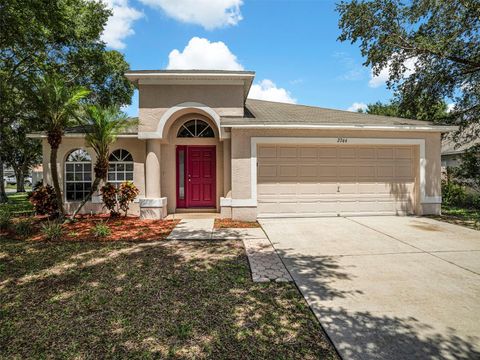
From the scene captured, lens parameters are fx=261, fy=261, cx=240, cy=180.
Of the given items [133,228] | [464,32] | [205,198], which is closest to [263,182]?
[205,198]

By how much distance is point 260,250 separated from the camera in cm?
590

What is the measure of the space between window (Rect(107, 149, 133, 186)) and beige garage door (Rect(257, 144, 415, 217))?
538 cm

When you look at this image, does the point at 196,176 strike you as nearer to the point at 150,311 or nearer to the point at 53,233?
the point at 53,233

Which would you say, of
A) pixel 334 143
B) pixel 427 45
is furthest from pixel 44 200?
pixel 427 45

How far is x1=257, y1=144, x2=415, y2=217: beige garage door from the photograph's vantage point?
378 inches

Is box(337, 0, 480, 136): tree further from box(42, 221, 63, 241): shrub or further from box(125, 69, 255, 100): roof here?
box(42, 221, 63, 241): shrub

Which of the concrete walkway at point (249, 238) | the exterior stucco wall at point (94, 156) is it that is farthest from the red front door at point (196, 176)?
the exterior stucco wall at point (94, 156)

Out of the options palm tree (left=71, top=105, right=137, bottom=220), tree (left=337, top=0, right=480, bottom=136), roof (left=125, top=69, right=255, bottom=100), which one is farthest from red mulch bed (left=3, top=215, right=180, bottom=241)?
tree (left=337, top=0, right=480, bottom=136)

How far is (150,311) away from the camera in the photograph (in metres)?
3.41

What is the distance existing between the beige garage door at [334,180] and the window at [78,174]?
23.3 ft

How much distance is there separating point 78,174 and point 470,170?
1865cm

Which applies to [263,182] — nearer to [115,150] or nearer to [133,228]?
[133,228]

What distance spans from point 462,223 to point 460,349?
793 centimetres

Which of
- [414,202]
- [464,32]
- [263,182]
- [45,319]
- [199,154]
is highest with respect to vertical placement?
[464,32]
